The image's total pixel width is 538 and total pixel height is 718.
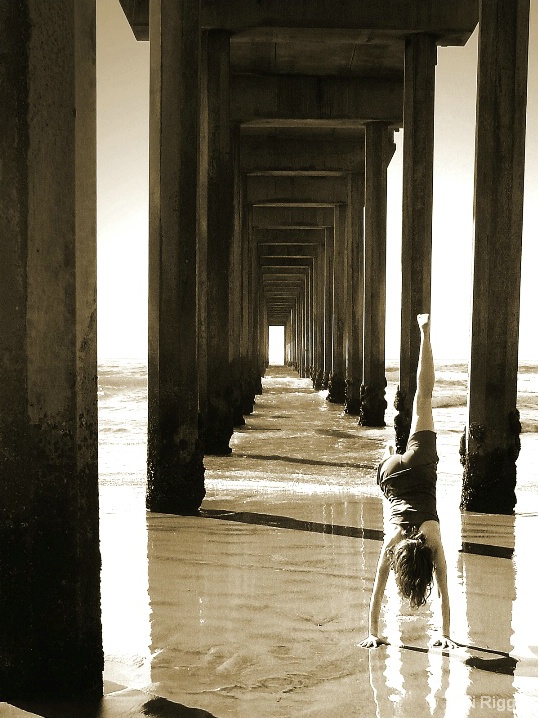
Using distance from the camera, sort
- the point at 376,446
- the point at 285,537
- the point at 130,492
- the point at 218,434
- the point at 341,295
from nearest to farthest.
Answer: the point at 285,537
the point at 130,492
the point at 218,434
the point at 376,446
the point at 341,295

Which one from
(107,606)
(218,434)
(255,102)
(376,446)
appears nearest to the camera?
(107,606)

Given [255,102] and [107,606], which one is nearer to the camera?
[107,606]

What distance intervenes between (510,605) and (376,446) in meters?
7.91

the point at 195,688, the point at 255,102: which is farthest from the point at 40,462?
the point at 255,102

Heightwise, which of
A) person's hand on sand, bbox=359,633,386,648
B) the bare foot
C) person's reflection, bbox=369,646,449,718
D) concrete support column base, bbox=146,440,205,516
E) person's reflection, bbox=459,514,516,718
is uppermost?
the bare foot

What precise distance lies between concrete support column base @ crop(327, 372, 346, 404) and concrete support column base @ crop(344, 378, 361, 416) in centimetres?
402

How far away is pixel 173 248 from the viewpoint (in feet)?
23.5

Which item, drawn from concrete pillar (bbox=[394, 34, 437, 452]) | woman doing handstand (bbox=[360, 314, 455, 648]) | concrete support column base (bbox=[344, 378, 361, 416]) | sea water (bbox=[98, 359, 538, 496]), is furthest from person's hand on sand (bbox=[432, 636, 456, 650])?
concrete support column base (bbox=[344, 378, 361, 416])

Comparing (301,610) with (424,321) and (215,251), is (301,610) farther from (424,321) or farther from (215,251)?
(215,251)

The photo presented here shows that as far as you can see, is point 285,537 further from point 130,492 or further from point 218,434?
point 218,434

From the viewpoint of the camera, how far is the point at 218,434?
1141 centimetres

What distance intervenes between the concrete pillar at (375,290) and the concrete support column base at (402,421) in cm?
371

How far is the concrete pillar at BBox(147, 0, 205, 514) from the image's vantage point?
282 inches

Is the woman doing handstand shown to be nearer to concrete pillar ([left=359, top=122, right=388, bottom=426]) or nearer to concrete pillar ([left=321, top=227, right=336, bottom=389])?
concrete pillar ([left=359, top=122, right=388, bottom=426])
